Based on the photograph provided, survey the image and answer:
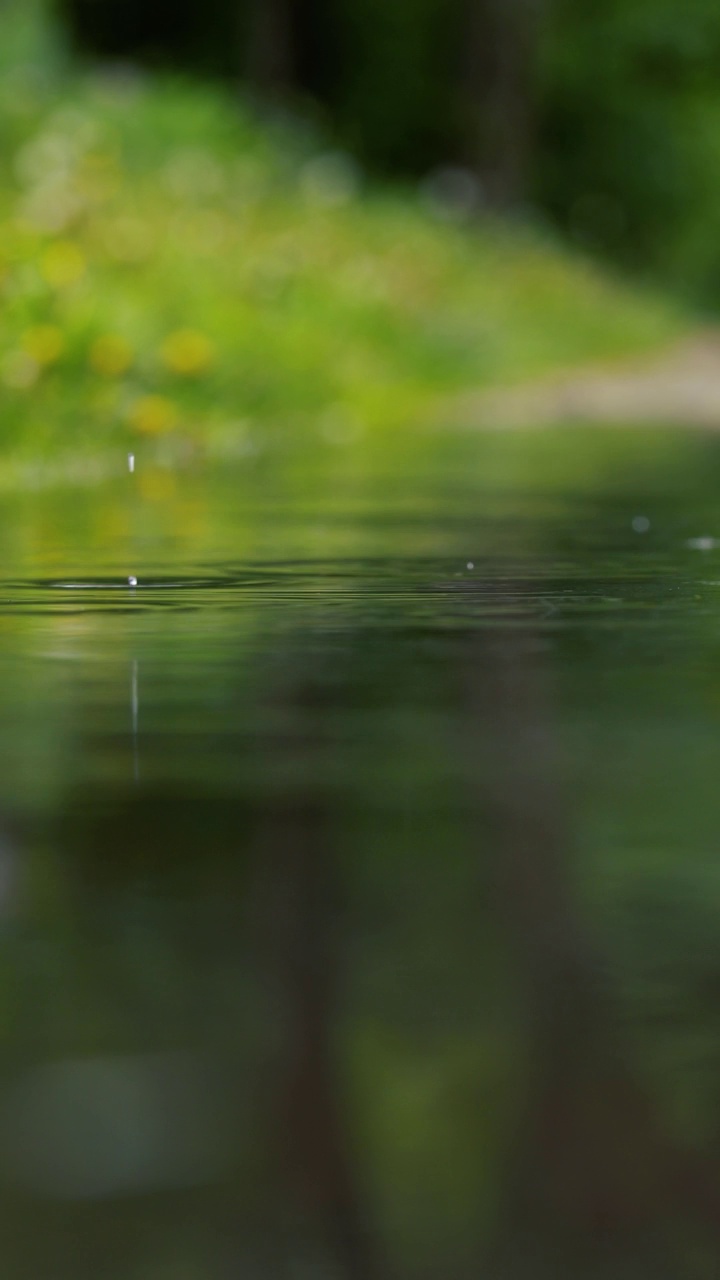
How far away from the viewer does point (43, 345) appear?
24.9 feet

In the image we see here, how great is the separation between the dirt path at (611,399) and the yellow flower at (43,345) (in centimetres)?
348

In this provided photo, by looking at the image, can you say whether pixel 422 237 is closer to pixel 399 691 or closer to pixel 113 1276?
pixel 399 691

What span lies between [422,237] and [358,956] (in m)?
16.4

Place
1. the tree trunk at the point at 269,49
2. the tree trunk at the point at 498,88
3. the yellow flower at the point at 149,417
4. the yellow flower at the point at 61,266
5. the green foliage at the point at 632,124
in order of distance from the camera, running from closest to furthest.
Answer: the yellow flower at the point at 149,417, the yellow flower at the point at 61,266, the tree trunk at the point at 269,49, the tree trunk at the point at 498,88, the green foliage at the point at 632,124

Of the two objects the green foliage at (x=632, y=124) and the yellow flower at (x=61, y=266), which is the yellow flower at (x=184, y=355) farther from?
the green foliage at (x=632, y=124)

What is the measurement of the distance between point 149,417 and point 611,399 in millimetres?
5346

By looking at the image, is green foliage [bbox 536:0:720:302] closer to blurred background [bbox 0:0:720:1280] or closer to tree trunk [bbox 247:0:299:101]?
tree trunk [bbox 247:0:299:101]

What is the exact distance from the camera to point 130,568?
14.7 feet

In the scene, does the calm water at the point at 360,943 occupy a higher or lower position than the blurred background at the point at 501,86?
lower

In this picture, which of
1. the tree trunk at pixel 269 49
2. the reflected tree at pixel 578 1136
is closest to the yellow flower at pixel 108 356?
the reflected tree at pixel 578 1136

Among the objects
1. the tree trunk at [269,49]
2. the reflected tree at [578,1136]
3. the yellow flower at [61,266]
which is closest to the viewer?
the reflected tree at [578,1136]

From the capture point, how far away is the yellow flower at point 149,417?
7.94 metres

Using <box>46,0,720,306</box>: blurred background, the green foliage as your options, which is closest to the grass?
<box>46,0,720,306</box>: blurred background

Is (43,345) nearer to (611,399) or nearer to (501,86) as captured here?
(611,399)
